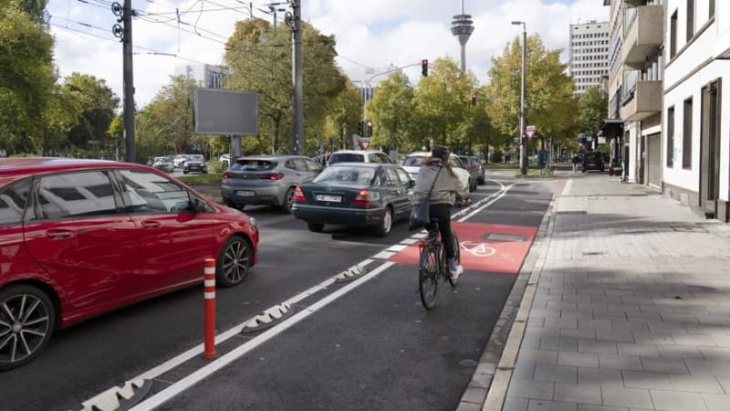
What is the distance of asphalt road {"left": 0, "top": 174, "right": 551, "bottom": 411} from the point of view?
14.0 feet

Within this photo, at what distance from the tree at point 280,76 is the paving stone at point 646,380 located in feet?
109

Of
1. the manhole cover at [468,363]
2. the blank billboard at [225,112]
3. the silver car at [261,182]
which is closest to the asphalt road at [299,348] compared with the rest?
the manhole cover at [468,363]

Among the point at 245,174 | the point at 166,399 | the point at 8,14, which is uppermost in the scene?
the point at 8,14

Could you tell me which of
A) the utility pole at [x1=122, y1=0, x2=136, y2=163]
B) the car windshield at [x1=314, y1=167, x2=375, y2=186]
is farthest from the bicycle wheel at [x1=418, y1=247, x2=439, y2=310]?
the utility pole at [x1=122, y1=0, x2=136, y2=163]

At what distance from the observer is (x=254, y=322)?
19.7 ft

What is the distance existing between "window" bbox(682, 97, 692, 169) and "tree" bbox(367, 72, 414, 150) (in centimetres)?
4645

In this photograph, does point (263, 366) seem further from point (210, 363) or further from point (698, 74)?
point (698, 74)

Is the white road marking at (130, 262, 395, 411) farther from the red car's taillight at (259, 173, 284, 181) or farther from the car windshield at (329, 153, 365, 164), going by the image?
the car windshield at (329, 153, 365, 164)

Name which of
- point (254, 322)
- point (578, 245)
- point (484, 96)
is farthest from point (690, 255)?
point (484, 96)

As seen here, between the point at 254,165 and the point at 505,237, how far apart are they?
7.09m

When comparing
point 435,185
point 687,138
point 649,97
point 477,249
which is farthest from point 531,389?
point 649,97

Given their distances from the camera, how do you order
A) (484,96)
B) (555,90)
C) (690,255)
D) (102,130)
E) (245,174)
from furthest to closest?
(102,130)
(484,96)
(555,90)
(245,174)
(690,255)

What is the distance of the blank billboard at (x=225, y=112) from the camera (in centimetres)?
2862

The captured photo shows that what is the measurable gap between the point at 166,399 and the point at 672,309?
5.02 meters
